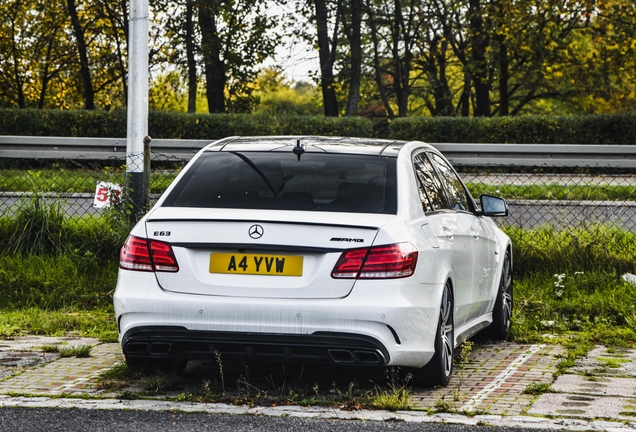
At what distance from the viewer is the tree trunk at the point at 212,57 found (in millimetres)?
27703

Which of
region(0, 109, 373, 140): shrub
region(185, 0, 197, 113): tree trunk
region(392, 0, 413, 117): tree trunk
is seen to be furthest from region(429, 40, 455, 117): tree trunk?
region(0, 109, 373, 140): shrub

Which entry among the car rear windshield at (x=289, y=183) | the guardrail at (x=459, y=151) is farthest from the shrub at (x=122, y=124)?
the car rear windshield at (x=289, y=183)

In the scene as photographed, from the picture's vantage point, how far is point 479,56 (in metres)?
30.9

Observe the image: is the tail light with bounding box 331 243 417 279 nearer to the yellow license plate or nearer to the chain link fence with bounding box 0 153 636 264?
the yellow license plate

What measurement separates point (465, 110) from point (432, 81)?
4.80 metres

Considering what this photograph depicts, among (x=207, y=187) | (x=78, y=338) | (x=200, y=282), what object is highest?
(x=207, y=187)

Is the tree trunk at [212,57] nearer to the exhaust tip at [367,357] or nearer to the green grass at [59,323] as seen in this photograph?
the green grass at [59,323]

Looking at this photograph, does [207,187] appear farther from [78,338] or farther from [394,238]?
[78,338]

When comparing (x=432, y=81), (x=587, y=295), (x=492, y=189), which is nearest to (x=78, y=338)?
(x=587, y=295)

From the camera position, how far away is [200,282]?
5273 mm

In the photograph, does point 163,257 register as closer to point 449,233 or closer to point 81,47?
point 449,233

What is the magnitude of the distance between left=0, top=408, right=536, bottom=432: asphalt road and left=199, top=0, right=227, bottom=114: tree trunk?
23259mm

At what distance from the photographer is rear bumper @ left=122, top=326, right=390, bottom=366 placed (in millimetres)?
5160

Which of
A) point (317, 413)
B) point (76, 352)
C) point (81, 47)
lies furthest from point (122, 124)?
point (317, 413)
